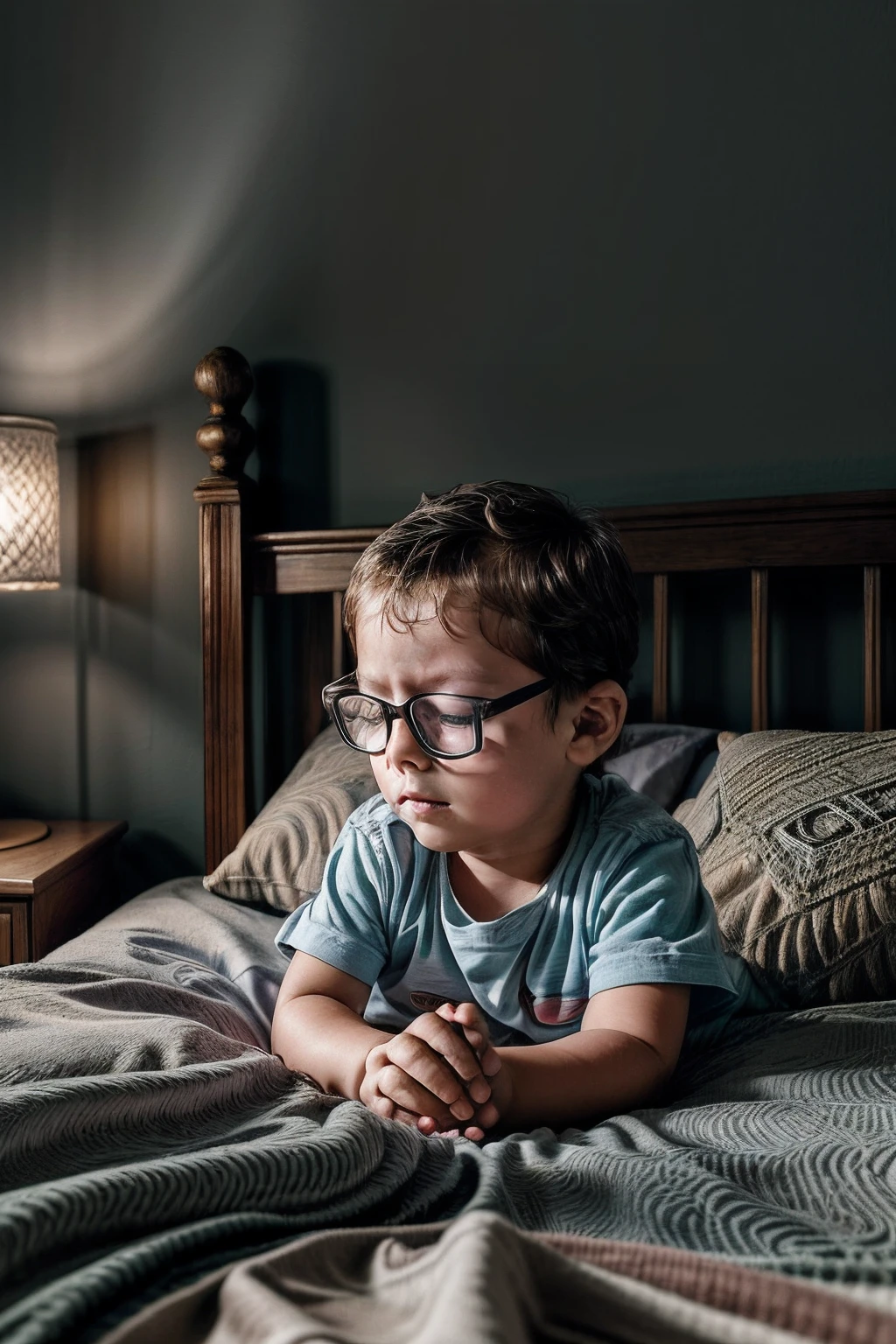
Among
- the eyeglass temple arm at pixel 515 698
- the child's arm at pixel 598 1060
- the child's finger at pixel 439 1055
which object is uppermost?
the eyeglass temple arm at pixel 515 698

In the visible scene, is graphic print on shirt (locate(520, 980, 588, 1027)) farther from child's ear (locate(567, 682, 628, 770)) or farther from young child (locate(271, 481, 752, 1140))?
child's ear (locate(567, 682, 628, 770))

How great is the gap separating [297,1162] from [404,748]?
0.40 meters

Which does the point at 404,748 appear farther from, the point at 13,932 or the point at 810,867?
the point at 13,932

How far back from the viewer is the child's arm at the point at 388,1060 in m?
0.76

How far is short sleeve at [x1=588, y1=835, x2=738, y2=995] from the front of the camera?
36.1 inches

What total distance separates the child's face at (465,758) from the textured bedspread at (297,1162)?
25 centimetres

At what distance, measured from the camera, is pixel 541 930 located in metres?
1.02

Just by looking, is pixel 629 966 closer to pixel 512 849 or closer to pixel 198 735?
pixel 512 849

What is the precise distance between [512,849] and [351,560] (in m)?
0.91

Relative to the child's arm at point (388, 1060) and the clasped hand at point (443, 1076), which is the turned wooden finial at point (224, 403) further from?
the clasped hand at point (443, 1076)

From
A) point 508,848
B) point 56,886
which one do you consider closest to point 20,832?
point 56,886

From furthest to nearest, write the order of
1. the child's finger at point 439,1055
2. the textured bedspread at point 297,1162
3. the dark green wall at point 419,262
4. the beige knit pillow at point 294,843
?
the dark green wall at point 419,262 < the beige knit pillow at point 294,843 < the child's finger at point 439,1055 < the textured bedspread at point 297,1162

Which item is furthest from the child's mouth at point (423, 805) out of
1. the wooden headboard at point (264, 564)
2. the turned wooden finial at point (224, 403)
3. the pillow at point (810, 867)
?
the turned wooden finial at point (224, 403)

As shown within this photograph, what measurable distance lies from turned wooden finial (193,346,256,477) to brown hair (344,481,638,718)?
0.94 meters
